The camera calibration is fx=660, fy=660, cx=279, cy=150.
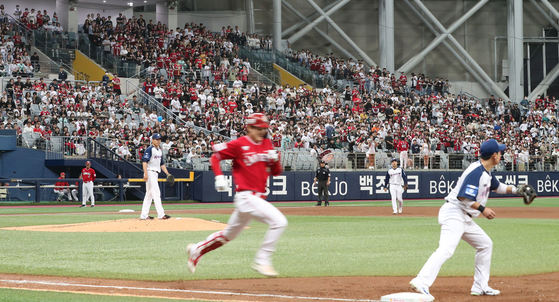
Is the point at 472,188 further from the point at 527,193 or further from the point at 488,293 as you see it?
the point at 488,293

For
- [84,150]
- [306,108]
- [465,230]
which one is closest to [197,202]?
[84,150]

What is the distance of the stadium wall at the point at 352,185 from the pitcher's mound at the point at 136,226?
1375 centimetres

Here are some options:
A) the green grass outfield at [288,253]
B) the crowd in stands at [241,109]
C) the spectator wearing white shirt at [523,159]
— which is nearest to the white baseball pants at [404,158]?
the crowd in stands at [241,109]

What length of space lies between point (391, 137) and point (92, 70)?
1814 cm

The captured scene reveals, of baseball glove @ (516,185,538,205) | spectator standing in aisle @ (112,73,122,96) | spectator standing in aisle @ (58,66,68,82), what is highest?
spectator standing in aisle @ (58,66,68,82)

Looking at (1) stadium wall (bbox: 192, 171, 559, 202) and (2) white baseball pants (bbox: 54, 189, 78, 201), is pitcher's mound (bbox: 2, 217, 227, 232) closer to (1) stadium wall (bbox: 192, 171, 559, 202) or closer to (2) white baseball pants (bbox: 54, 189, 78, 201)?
(2) white baseball pants (bbox: 54, 189, 78, 201)

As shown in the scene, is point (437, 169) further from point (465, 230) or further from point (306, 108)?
point (465, 230)

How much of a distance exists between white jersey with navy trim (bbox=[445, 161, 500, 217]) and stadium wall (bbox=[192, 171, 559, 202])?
2351 cm

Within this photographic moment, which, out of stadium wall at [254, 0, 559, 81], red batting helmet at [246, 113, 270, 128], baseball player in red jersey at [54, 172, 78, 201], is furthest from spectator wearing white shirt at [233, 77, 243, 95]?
red batting helmet at [246, 113, 270, 128]

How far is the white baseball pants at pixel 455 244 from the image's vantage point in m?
7.23

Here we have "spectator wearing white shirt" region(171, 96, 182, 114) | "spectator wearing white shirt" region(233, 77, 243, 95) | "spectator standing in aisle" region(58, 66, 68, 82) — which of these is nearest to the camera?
"spectator wearing white shirt" region(171, 96, 182, 114)

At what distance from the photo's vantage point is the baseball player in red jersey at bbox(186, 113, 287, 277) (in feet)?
25.7

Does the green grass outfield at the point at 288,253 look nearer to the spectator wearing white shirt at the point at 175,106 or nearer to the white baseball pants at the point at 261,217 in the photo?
the white baseball pants at the point at 261,217

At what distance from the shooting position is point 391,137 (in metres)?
36.2
